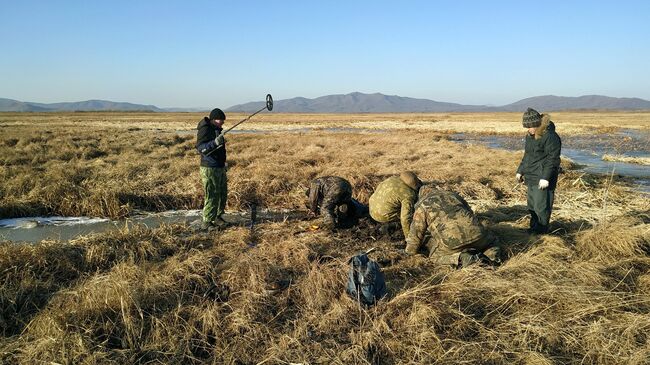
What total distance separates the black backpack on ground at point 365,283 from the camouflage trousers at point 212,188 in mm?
3164

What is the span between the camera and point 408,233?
509 cm

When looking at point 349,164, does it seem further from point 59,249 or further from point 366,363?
point 366,363

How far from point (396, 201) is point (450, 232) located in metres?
1.22

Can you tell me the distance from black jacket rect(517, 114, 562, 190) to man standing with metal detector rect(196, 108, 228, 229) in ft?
14.7

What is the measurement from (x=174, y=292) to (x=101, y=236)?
215cm

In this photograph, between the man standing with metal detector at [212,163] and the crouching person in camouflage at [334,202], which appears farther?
the crouching person in camouflage at [334,202]

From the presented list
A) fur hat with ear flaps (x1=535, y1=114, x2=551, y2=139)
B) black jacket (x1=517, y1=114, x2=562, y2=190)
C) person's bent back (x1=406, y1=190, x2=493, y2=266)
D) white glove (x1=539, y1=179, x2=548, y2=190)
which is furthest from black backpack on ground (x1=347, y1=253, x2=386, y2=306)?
fur hat with ear flaps (x1=535, y1=114, x2=551, y2=139)

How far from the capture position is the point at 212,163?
19.8 ft

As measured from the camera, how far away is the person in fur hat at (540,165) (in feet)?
17.2

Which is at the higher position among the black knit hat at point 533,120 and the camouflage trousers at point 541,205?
the black knit hat at point 533,120

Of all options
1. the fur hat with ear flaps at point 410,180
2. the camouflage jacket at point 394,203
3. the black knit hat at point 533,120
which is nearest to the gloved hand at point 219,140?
the camouflage jacket at point 394,203

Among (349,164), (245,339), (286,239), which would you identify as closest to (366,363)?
(245,339)

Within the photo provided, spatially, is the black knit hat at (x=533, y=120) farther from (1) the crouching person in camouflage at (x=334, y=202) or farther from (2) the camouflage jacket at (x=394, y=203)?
(1) the crouching person in camouflage at (x=334, y=202)

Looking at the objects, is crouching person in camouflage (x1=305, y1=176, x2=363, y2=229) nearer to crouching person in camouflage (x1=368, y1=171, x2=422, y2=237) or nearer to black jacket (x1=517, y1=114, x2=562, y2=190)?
crouching person in camouflage (x1=368, y1=171, x2=422, y2=237)
